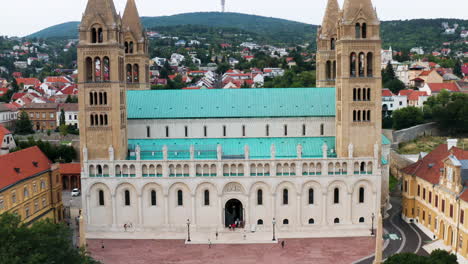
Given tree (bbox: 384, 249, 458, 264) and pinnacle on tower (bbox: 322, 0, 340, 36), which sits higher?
pinnacle on tower (bbox: 322, 0, 340, 36)

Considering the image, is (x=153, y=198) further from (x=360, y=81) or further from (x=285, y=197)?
(x=360, y=81)

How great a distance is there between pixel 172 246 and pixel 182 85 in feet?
383

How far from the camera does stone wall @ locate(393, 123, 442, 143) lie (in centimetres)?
10944

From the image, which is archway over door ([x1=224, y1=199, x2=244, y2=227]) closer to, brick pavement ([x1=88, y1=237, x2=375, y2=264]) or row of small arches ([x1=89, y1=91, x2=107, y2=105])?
brick pavement ([x1=88, y1=237, x2=375, y2=264])

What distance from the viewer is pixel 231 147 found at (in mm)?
63125

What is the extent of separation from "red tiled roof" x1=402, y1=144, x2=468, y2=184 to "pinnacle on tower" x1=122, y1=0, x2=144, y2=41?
43.3 metres

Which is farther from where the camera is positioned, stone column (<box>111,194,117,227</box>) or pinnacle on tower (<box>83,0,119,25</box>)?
stone column (<box>111,194,117,227</box>)

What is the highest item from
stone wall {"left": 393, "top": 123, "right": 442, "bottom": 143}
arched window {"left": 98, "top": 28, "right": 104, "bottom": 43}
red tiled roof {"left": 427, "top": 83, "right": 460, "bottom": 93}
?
arched window {"left": 98, "top": 28, "right": 104, "bottom": 43}

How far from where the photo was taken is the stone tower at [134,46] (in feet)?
240

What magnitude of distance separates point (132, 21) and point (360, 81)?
115 feet

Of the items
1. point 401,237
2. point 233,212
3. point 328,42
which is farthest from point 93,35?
point 401,237

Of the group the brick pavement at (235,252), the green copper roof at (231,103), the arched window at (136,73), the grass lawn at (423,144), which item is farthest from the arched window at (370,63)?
the grass lawn at (423,144)

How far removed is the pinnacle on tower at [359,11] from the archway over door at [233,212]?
26542 mm

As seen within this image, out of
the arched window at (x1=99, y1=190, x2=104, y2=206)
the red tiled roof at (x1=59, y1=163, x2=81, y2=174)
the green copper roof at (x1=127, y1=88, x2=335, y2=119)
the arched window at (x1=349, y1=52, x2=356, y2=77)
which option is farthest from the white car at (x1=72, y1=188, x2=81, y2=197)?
the arched window at (x1=349, y1=52, x2=356, y2=77)
